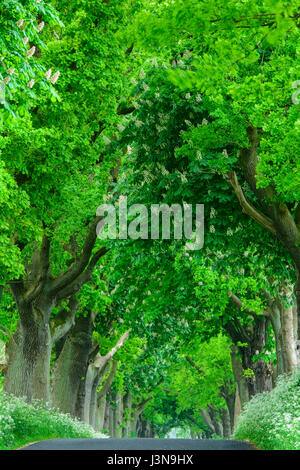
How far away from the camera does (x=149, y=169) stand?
15281mm

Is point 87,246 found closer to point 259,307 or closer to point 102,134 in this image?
point 102,134

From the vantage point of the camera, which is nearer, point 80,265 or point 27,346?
point 27,346

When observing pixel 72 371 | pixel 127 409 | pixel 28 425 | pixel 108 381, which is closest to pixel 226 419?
pixel 127 409

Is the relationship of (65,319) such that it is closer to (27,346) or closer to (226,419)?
(27,346)

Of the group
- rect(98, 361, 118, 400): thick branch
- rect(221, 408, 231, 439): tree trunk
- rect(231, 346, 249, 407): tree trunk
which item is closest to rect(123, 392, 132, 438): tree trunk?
rect(221, 408, 231, 439): tree trunk

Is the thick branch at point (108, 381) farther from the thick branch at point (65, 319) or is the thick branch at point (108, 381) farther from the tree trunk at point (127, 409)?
the tree trunk at point (127, 409)

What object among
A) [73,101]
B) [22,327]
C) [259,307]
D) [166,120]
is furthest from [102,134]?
[259,307]

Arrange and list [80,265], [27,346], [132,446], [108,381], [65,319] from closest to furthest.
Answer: [132,446] < [27,346] < [80,265] < [65,319] < [108,381]

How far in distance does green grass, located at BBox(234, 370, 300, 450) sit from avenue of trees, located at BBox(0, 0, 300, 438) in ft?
7.98

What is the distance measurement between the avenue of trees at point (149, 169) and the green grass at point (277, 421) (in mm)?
2432

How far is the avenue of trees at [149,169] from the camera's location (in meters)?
10.4

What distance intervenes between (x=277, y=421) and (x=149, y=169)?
6747 millimetres

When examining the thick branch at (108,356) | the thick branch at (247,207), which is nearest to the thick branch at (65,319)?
the thick branch at (108,356)

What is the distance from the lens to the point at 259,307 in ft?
68.2
